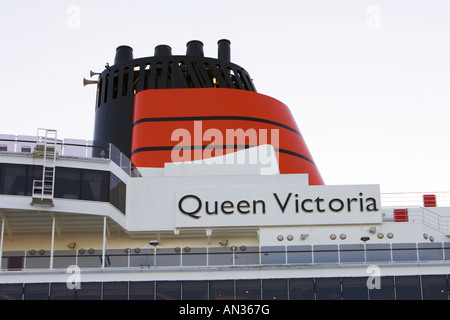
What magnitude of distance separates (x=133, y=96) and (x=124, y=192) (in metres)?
6.62

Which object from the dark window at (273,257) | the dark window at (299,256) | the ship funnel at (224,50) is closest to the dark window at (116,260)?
the dark window at (273,257)

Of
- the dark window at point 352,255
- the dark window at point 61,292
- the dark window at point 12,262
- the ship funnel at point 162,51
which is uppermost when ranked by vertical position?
the ship funnel at point 162,51

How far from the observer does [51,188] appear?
94.7 feet

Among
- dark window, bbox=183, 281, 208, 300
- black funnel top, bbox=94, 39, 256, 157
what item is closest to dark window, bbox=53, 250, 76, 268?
dark window, bbox=183, 281, 208, 300

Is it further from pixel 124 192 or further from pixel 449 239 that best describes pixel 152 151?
pixel 449 239

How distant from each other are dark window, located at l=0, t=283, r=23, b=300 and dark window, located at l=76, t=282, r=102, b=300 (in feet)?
6.85

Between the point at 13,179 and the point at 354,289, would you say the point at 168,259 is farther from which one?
the point at 354,289

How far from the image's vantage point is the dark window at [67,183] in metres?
29.3

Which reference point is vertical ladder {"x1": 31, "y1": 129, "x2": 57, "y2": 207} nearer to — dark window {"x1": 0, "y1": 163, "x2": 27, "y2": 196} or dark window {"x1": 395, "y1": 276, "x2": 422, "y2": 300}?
dark window {"x1": 0, "y1": 163, "x2": 27, "y2": 196}

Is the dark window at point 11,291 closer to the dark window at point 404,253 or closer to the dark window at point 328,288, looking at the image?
the dark window at point 328,288

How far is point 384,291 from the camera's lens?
92.7ft

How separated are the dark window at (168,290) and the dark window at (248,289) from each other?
85.4 inches

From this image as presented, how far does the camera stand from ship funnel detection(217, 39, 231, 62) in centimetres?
3803
